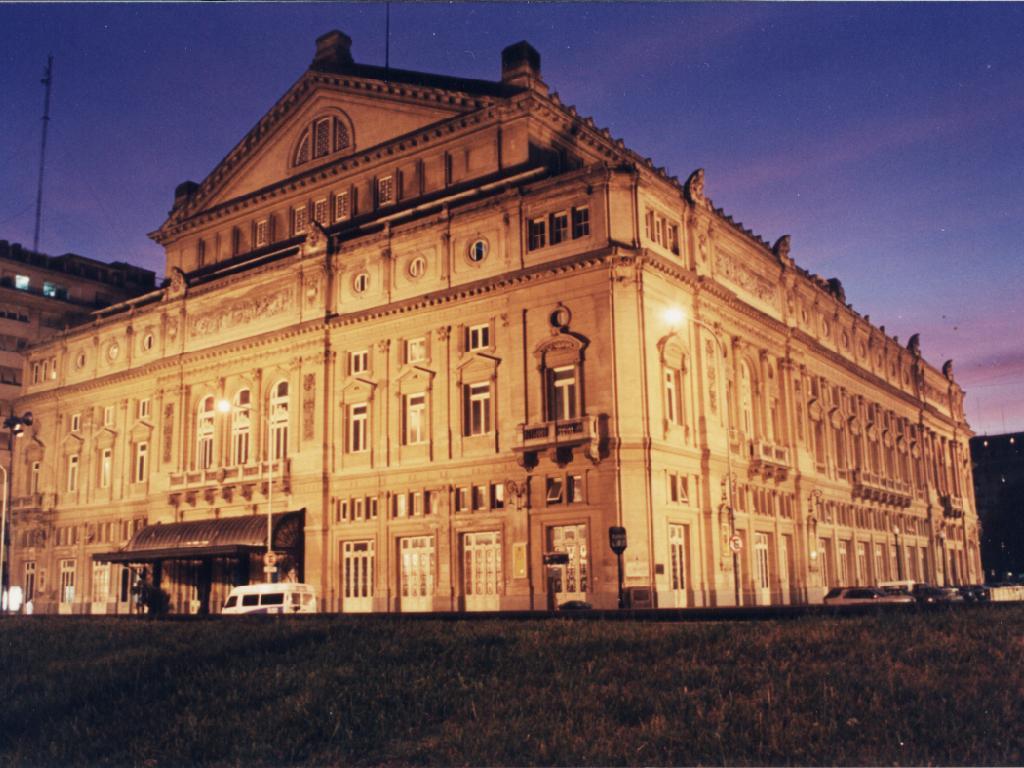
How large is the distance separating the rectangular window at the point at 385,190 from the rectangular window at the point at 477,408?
54.4ft

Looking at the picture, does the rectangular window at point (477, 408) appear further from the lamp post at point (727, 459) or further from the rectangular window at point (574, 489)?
the lamp post at point (727, 459)

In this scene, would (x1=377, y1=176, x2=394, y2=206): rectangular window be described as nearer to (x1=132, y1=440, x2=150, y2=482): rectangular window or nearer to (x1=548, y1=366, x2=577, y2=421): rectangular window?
(x1=548, y1=366, x2=577, y2=421): rectangular window

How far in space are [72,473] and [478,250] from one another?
43.9 meters

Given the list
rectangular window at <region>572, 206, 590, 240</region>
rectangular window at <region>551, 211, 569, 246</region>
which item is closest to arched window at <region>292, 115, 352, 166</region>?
rectangular window at <region>551, 211, 569, 246</region>

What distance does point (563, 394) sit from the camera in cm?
5700

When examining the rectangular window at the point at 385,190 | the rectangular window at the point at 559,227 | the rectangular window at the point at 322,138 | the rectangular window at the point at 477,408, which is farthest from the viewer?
the rectangular window at the point at 322,138

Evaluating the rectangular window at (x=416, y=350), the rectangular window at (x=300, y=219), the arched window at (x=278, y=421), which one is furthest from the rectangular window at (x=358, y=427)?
the rectangular window at (x=300, y=219)

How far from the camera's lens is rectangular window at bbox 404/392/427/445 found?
205ft

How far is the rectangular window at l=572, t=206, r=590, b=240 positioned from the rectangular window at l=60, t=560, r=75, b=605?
166 feet

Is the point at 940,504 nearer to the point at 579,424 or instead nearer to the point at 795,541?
the point at 795,541

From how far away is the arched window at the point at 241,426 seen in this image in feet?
235

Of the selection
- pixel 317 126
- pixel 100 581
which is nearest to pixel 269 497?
pixel 100 581

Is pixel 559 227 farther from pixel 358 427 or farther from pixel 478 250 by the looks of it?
pixel 358 427

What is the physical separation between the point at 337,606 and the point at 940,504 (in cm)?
6941
